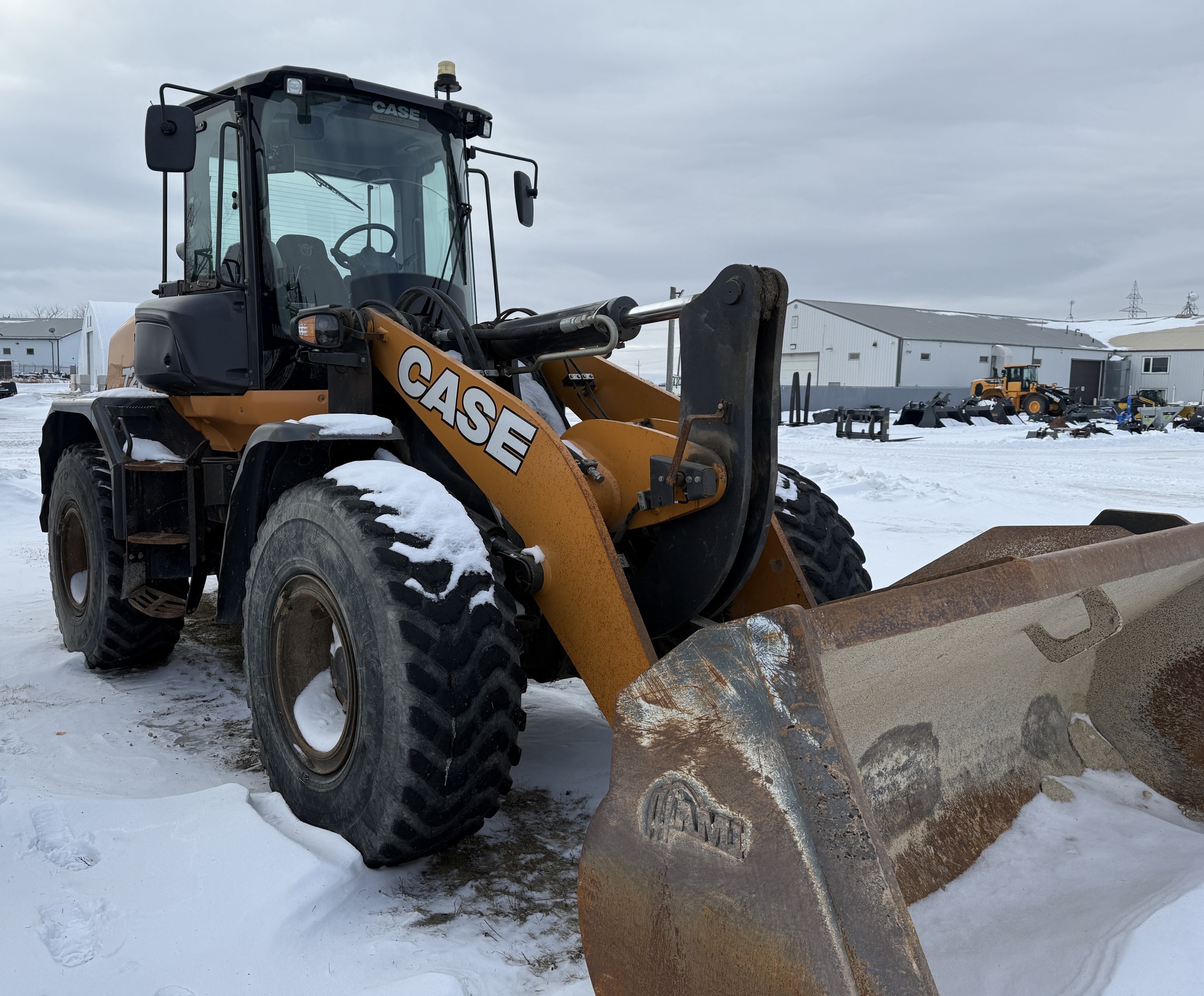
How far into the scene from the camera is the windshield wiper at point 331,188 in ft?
12.7

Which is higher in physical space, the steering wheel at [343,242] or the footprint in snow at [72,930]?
the steering wheel at [343,242]

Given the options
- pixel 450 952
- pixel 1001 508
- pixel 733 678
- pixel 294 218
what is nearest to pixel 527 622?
pixel 450 952

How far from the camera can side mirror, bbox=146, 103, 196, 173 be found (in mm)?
3439

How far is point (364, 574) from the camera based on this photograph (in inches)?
102

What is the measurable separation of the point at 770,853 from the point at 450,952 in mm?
1065

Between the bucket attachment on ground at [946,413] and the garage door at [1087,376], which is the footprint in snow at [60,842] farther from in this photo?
the garage door at [1087,376]

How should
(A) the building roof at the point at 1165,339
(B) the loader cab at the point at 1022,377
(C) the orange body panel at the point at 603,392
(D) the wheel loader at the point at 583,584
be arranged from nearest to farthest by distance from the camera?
(D) the wheel loader at the point at 583,584, (C) the orange body panel at the point at 603,392, (B) the loader cab at the point at 1022,377, (A) the building roof at the point at 1165,339

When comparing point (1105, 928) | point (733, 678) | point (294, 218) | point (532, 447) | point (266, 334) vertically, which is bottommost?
point (1105, 928)

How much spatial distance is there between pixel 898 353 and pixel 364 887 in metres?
40.2

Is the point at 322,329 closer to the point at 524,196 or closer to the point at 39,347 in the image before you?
the point at 524,196

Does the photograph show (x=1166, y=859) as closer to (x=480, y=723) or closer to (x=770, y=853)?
(x=770, y=853)

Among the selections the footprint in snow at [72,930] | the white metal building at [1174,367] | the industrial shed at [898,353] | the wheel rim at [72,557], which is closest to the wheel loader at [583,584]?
the wheel rim at [72,557]

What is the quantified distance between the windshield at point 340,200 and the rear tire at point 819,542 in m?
1.81

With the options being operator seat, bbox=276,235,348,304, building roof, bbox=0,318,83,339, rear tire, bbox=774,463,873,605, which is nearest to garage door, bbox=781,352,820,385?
rear tire, bbox=774,463,873,605
